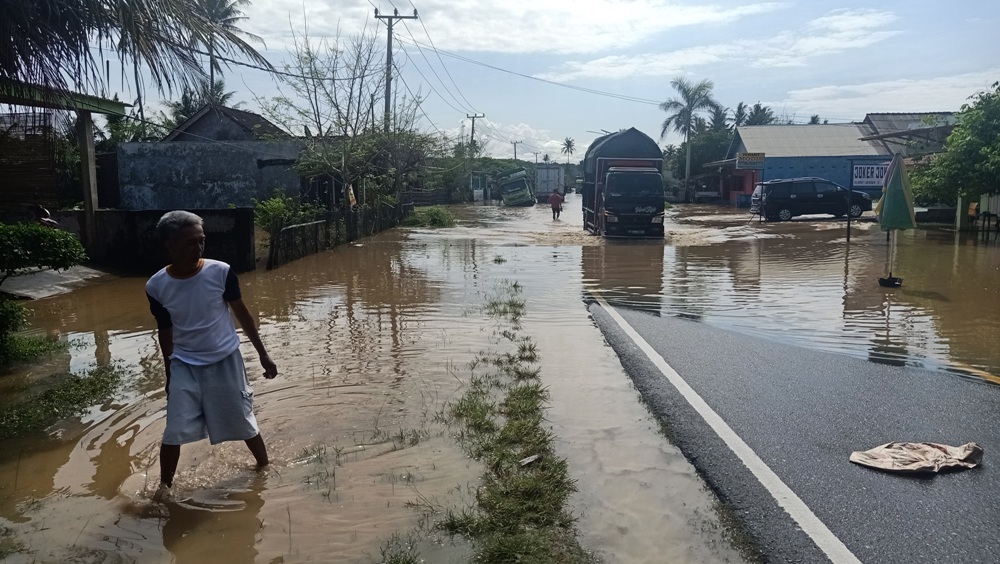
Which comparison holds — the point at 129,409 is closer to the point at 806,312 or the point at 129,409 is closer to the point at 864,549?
the point at 864,549

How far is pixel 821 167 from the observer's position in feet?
153

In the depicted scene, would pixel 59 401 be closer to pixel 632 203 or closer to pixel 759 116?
pixel 632 203

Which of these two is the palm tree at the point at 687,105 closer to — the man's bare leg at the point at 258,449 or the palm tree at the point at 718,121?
the palm tree at the point at 718,121

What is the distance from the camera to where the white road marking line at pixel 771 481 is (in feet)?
11.9

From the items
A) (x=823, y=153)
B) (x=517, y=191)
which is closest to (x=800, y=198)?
(x=823, y=153)

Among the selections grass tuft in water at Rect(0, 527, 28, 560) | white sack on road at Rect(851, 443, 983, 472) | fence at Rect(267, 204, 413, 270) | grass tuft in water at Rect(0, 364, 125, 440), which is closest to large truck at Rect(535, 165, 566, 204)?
fence at Rect(267, 204, 413, 270)

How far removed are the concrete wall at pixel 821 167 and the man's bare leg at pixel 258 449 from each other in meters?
45.9

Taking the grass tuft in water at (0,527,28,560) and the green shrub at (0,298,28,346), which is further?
the green shrub at (0,298,28,346)

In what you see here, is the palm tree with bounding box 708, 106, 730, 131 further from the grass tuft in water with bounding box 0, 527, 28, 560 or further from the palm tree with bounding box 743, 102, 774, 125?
the grass tuft in water with bounding box 0, 527, 28, 560

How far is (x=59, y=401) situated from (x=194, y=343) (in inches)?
111

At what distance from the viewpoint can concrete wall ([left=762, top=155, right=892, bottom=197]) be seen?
46041 mm

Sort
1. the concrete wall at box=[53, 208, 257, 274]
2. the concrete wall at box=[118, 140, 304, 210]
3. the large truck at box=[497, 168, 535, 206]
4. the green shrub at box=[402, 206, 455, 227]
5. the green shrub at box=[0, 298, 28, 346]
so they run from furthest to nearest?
the large truck at box=[497, 168, 535, 206]
the green shrub at box=[402, 206, 455, 227]
the concrete wall at box=[118, 140, 304, 210]
the concrete wall at box=[53, 208, 257, 274]
the green shrub at box=[0, 298, 28, 346]

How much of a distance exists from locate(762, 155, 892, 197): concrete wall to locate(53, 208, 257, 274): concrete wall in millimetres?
37981

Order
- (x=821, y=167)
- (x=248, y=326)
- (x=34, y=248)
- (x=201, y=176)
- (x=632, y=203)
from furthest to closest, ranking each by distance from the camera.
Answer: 1. (x=821, y=167)
2. (x=201, y=176)
3. (x=632, y=203)
4. (x=34, y=248)
5. (x=248, y=326)
